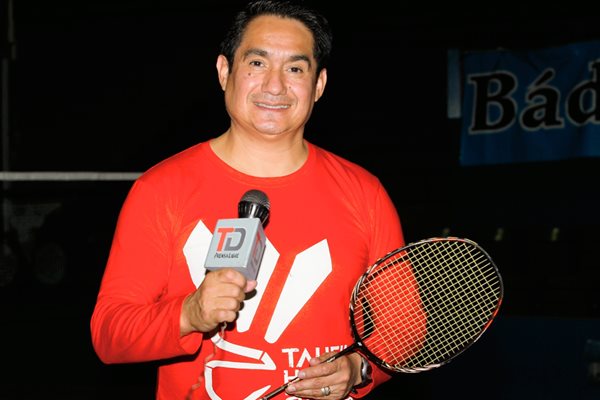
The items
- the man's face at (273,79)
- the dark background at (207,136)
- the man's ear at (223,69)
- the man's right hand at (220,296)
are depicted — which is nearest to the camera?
A: the man's right hand at (220,296)

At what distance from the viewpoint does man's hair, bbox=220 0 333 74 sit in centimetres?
245

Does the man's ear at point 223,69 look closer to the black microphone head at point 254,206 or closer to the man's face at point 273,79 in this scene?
the man's face at point 273,79

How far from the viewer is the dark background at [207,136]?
397 inches

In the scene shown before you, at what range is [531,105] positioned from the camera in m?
9.53

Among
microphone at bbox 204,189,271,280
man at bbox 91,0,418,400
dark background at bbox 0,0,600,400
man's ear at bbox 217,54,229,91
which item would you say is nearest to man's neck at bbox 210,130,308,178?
man at bbox 91,0,418,400

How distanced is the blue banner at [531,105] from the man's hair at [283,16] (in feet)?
24.1

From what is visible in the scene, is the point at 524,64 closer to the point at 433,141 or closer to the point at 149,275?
the point at 433,141

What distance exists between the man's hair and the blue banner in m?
7.33

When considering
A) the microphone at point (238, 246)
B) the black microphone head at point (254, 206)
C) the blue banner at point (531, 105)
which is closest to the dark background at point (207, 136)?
the blue banner at point (531, 105)

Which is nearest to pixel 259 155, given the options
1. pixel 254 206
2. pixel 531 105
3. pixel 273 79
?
pixel 273 79

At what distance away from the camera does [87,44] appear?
12523mm

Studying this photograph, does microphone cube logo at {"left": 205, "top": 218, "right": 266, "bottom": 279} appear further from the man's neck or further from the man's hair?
the man's hair

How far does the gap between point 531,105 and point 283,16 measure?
756 centimetres

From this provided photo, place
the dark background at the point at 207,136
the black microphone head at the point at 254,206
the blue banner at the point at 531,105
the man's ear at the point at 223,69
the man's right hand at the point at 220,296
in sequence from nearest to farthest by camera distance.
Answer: the man's right hand at the point at 220,296, the black microphone head at the point at 254,206, the man's ear at the point at 223,69, the blue banner at the point at 531,105, the dark background at the point at 207,136
